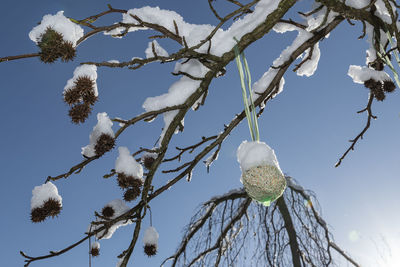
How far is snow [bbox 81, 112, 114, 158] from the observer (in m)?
1.45

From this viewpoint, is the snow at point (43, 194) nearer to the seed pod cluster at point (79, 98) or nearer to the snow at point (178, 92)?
the seed pod cluster at point (79, 98)

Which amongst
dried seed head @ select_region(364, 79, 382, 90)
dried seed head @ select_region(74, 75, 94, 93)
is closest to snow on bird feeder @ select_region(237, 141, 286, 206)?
dried seed head @ select_region(74, 75, 94, 93)

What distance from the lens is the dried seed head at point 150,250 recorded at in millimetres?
1804

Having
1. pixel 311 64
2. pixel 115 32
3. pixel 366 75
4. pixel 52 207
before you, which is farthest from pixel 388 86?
pixel 52 207

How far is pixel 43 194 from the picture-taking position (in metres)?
1.45

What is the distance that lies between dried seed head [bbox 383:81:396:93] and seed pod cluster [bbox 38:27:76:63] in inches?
83.9

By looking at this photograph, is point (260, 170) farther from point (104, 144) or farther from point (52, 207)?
point (52, 207)

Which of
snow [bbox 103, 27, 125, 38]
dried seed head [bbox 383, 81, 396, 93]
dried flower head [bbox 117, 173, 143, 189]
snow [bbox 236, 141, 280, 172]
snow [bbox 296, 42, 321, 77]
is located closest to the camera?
snow [bbox 236, 141, 280, 172]

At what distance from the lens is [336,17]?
2.04 m

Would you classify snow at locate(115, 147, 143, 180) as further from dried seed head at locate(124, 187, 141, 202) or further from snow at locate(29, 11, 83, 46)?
snow at locate(29, 11, 83, 46)

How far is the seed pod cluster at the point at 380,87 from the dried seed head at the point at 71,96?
202 centimetres

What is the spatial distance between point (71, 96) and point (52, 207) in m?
0.52

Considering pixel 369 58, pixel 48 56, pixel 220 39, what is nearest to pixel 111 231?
pixel 48 56

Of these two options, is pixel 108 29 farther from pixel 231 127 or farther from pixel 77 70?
pixel 231 127
